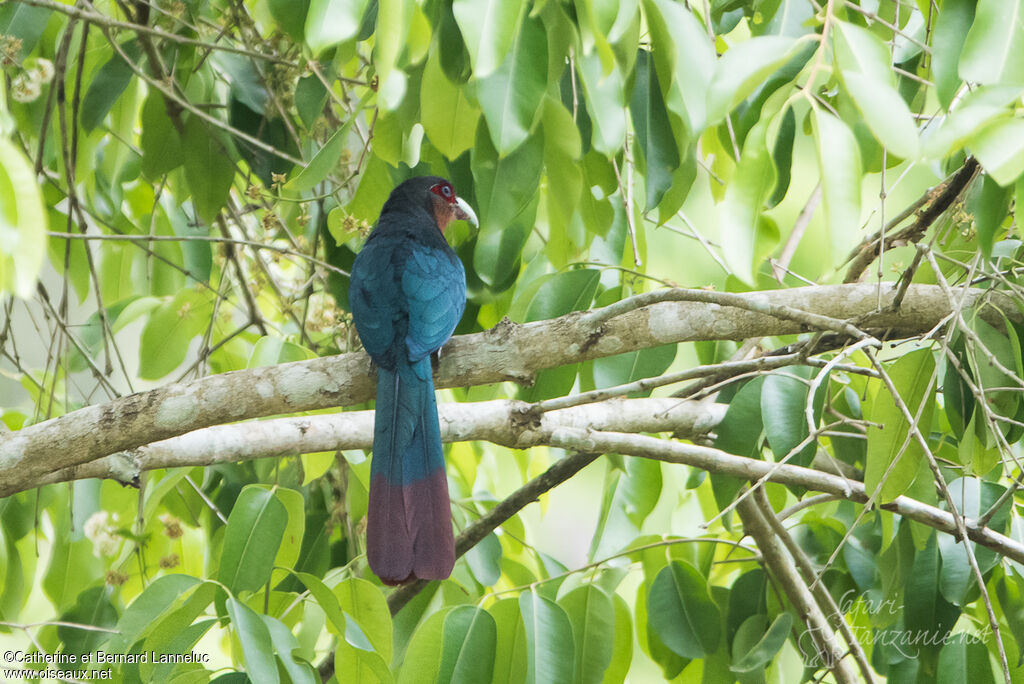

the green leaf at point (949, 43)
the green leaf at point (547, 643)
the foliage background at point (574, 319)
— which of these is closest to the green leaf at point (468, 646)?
the foliage background at point (574, 319)

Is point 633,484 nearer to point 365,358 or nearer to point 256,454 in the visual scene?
point 365,358

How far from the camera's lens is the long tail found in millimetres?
2455

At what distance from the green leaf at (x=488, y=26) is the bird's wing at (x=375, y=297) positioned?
1359 mm

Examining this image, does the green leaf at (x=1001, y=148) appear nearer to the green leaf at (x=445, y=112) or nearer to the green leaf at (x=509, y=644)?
the green leaf at (x=445, y=112)

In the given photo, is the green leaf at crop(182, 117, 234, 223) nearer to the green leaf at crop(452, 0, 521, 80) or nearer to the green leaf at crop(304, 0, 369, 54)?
the green leaf at crop(304, 0, 369, 54)

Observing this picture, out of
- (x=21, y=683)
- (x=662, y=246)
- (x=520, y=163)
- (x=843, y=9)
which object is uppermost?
(x=662, y=246)

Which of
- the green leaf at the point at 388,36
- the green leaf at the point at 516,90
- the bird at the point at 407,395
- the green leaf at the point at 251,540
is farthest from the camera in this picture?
the bird at the point at 407,395

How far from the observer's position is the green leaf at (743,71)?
1.23 meters

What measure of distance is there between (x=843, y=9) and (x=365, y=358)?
1.55 metres

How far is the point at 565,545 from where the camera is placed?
8719 mm

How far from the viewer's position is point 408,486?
2.53m

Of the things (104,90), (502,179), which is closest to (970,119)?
(502,179)

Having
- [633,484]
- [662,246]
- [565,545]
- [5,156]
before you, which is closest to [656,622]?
[633,484]

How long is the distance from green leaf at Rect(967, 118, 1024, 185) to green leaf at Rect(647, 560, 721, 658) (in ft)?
6.41
